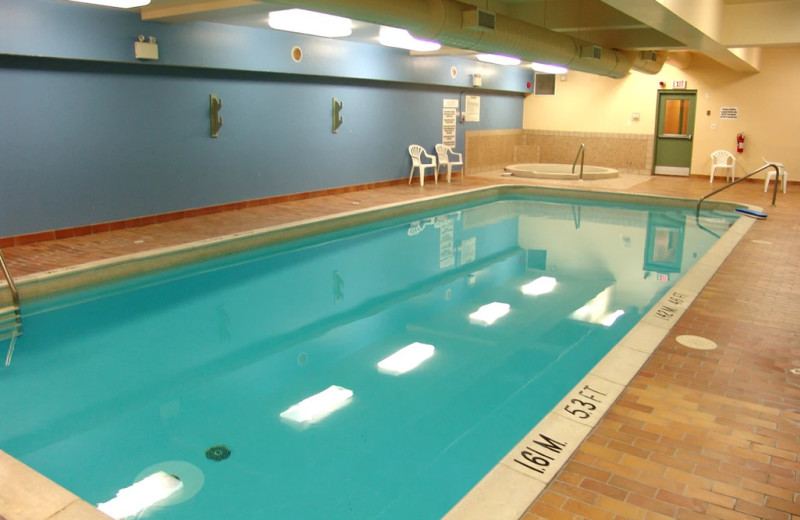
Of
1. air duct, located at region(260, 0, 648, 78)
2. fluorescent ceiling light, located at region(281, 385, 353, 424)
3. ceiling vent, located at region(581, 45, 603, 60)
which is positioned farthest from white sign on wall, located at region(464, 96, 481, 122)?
fluorescent ceiling light, located at region(281, 385, 353, 424)

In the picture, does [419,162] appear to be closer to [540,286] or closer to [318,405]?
[540,286]

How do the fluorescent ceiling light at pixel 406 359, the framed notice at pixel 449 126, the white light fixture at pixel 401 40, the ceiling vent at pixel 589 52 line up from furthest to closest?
the framed notice at pixel 449 126 → the ceiling vent at pixel 589 52 → the white light fixture at pixel 401 40 → the fluorescent ceiling light at pixel 406 359

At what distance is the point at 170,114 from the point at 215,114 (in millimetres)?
691

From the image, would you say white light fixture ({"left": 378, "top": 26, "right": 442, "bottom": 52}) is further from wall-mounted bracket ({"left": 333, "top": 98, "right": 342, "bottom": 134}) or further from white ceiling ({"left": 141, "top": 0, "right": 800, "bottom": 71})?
wall-mounted bracket ({"left": 333, "top": 98, "right": 342, "bottom": 134})

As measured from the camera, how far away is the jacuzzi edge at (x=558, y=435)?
8.32 ft

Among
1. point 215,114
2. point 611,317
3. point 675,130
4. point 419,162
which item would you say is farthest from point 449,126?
point 611,317

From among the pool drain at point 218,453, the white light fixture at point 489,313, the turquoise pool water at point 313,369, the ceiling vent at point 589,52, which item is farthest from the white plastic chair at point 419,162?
the pool drain at point 218,453

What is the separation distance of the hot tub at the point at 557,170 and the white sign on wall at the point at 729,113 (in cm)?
256

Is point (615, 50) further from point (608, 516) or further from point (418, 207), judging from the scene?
point (608, 516)

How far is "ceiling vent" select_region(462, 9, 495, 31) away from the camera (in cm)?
635

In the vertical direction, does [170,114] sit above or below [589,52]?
below

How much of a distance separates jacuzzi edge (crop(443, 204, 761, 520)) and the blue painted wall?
6.16 m

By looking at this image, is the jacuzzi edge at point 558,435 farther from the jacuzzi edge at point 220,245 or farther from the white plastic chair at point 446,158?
the white plastic chair at point 446,158

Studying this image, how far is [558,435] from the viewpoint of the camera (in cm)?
302
